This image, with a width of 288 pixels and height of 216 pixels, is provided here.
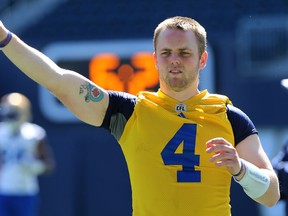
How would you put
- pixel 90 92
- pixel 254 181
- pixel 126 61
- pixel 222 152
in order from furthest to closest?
pixel 126 61
pixel 90 92
pixel 254 181
pixel 222 152

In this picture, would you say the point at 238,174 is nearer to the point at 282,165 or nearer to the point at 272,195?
the point at 272,195

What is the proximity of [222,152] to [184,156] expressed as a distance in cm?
28

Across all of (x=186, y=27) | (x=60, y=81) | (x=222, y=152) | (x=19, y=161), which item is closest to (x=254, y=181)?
(x=222, y=152)

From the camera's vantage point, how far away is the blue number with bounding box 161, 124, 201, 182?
10.3 ft

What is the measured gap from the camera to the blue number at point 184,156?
315 centimetres

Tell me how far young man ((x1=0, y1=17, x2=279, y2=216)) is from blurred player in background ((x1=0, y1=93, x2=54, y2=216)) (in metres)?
5.29

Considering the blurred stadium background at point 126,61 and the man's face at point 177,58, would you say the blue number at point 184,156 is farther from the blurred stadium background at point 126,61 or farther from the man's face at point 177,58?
the blurred stadium background at point 126,61

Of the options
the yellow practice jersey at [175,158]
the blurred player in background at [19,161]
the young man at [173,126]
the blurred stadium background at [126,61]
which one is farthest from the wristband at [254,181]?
the blurred stadium background at [126,61]

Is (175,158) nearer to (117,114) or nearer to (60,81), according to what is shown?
(117,114)

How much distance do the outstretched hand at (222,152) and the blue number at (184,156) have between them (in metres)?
0.22

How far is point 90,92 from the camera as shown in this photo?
3.24m

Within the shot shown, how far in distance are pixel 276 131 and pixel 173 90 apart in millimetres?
5885

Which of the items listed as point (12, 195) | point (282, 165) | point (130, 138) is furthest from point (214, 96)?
point (12, 195)

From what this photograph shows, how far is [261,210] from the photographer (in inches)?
354
